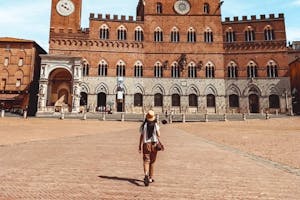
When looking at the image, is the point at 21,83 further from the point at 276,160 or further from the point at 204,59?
the point at 276,160

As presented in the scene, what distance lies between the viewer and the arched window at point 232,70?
38188mm

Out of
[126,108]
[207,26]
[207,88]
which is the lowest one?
[126,108]

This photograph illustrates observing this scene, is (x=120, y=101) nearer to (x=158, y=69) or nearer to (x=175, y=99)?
(x=158, y=69)

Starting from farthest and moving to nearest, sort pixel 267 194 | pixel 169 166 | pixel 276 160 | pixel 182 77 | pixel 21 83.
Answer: pixel 182 77 < pixel 21 83 < pixel 276 160 < pixel 169 166 < pixel 267 194

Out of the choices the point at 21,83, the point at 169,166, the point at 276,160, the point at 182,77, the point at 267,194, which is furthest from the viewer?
the point at 182,77

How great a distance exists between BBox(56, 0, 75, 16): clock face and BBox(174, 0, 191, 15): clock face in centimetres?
1790

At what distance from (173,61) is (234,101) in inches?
474

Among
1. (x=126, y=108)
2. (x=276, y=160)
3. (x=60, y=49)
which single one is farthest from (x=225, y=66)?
(x=276, y=160)

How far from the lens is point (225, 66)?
3847 centimetres

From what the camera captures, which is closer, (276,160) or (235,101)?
(276,160)

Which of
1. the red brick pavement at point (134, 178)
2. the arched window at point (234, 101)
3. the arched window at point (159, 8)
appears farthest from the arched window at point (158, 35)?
the red brick pavement at point (134, 178)

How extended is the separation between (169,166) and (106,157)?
7.61 feet

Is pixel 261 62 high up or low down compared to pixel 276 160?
up

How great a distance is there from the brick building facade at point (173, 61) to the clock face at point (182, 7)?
1.99 ft
